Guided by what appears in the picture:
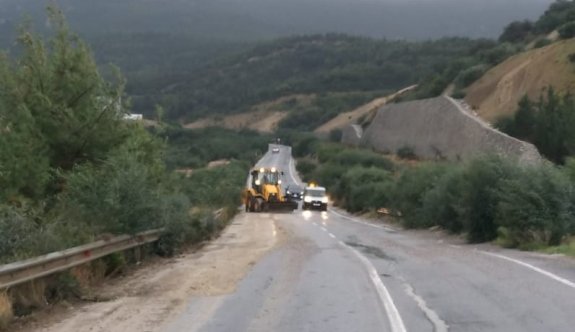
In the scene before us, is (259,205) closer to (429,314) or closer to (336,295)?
(336,295)

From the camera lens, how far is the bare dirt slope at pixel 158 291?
1185cm

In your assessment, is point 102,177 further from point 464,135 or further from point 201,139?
point 201,139

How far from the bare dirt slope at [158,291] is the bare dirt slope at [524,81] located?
5083 centimetres

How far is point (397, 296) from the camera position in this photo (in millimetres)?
14594

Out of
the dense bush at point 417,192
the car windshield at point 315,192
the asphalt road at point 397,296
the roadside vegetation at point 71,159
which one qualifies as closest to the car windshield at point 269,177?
the car windshield at point 315,192

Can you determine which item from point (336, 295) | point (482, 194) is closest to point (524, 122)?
point (482, 194)

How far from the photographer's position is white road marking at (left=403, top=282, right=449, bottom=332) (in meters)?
11.4

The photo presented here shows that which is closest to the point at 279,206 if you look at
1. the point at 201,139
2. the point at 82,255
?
the point at 82,255

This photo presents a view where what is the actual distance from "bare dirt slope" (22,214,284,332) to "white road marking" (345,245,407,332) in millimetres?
2793

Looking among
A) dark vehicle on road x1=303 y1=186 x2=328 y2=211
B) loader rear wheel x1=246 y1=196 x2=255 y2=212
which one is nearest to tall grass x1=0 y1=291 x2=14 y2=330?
loader rear wheel x1=246 y1=196 x2=255 y2=212

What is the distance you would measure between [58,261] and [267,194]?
46998mm

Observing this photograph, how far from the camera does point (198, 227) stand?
28766mm

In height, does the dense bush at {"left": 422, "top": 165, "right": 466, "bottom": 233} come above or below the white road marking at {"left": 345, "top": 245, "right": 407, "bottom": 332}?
above

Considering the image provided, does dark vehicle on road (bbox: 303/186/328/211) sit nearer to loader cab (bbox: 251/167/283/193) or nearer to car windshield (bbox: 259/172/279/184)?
loader cab (bbox: 251/167/283/193)
